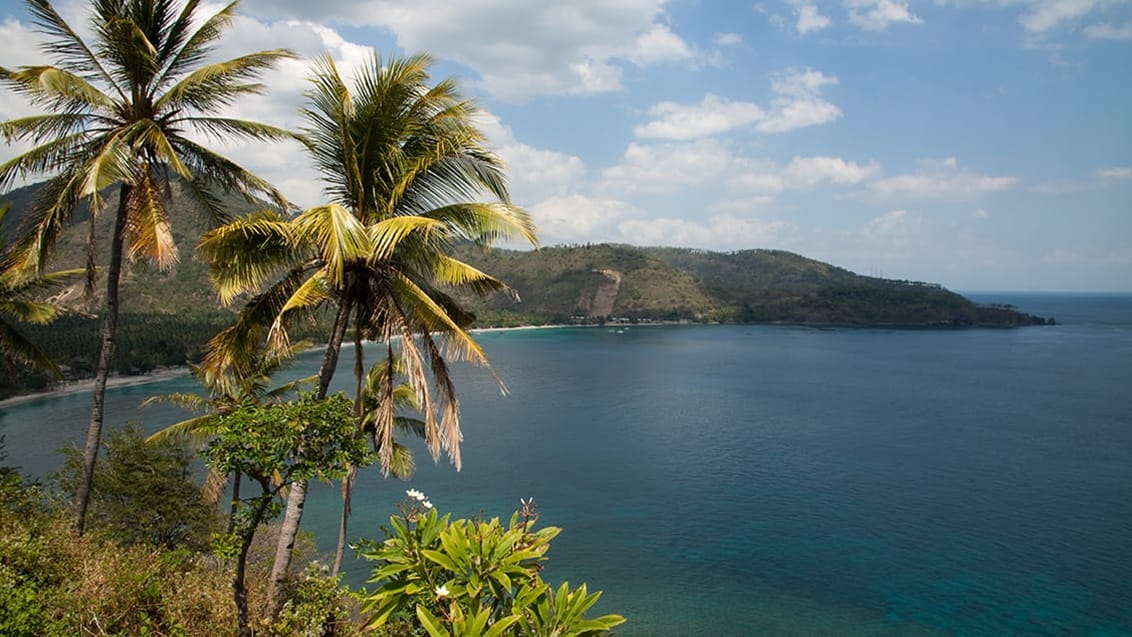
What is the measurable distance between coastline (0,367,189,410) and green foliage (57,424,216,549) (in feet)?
190

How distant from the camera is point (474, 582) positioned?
16.0 ft

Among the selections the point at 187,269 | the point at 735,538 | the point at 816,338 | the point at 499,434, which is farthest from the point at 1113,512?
the point at 187,269

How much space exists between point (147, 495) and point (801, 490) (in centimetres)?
3341

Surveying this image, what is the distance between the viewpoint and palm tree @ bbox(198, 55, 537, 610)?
22.1 feet

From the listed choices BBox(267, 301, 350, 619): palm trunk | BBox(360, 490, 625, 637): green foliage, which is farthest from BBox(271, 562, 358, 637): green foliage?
BBox(360, 490, 625, 637): green foliage

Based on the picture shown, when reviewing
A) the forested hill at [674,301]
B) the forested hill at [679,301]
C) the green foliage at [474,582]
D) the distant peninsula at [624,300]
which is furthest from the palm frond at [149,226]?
the forested hill at [679,301]

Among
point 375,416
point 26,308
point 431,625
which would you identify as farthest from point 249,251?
point 26,308

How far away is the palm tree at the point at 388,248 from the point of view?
6746 millimetres

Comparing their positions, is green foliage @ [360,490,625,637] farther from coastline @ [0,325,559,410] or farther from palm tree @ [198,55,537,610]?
coastline @ [0,325,559,410]

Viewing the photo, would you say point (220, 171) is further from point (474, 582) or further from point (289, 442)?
point (474, 582)

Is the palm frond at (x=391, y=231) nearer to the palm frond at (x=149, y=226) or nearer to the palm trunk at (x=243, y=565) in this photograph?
the palm trunk at (x=243, y=565)

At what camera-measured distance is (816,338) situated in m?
132

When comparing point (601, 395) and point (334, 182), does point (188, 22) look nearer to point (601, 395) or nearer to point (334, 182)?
point (334, 182)

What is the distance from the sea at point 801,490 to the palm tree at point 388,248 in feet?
22.8
